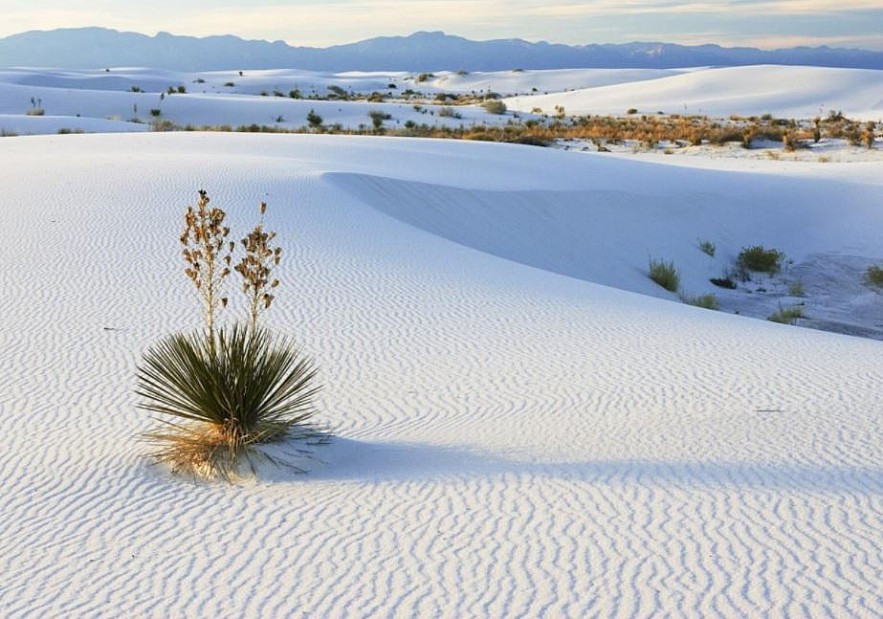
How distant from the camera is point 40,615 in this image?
436cm

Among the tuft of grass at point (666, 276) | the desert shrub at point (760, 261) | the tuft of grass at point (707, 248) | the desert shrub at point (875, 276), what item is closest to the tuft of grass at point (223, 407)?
the tuft of grass at point (666, 276)

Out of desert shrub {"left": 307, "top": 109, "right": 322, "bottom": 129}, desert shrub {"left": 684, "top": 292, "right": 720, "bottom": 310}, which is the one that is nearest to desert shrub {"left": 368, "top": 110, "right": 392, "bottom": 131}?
desert shrub {"left": 307, "top": 109, "right": 322, "bottom": 129}

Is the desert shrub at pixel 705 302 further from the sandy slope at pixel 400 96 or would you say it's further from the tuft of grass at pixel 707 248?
the sandy slope at pixel 400 96

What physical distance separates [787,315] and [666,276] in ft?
7.76

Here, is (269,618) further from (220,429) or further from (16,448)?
(16,448)

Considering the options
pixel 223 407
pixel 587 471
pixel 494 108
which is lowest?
pixel 494 108

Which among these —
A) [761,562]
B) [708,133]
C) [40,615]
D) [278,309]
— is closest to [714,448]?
[761,562]

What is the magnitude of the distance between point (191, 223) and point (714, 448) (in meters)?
3.12

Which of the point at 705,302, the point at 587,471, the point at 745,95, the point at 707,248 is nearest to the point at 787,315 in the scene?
the point at 705,302

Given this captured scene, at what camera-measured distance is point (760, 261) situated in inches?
713

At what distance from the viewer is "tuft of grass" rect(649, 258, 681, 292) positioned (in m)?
16.1

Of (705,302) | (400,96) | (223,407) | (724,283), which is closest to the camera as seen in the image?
(223,407)

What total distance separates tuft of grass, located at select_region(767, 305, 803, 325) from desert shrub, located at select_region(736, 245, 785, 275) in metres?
2.90

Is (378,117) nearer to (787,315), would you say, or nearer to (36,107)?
(36,107)
